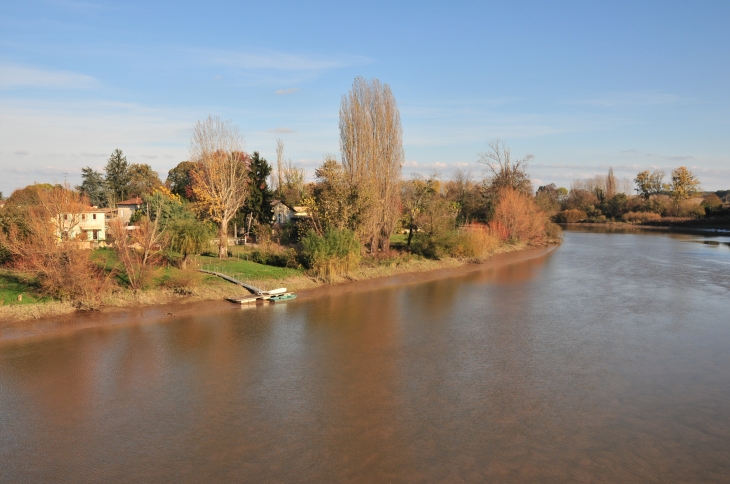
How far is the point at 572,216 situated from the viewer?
79688 millimetres

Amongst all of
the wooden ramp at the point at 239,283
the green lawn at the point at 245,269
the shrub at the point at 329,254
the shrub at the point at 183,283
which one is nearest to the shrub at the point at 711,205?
the shrub at the point at 329,254

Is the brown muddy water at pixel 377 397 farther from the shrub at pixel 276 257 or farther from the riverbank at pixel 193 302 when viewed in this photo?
Answer: the shrub at pixel 276 257

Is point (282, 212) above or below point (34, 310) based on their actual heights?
above

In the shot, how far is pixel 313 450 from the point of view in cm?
802

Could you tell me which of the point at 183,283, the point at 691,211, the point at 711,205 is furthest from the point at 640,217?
the point at 183,283

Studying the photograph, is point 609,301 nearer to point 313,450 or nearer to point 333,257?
point 333,257

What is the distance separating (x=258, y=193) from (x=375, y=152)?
28.4 feet

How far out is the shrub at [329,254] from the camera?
Result: 866 inches

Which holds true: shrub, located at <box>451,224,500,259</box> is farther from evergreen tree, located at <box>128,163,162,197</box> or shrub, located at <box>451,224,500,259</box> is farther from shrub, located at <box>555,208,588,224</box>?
shrub, located at <box>555,208,588,224</box>

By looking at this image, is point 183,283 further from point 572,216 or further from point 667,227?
point 572,216

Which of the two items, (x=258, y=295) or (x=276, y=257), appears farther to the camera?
(x=276, y=257)

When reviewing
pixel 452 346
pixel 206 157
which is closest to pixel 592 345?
pixel 452 346

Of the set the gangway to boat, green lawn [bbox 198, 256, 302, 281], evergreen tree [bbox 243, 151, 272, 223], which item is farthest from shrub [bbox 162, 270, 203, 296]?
evergreen tree [bbox 243, 151, 272, 223]

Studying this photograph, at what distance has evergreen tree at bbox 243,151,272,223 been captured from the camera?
102 feet
